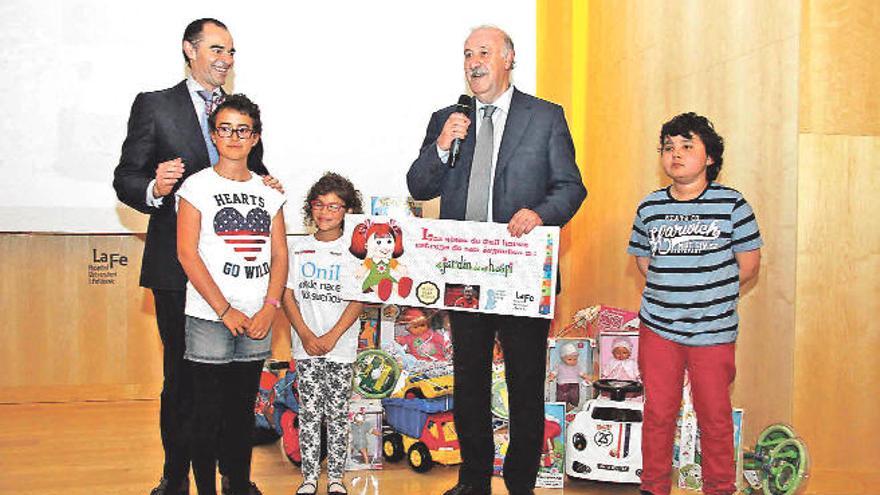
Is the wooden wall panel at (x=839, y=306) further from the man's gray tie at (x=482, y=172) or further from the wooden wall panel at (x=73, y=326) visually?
the wooden wall panel at (x=73, y=326)

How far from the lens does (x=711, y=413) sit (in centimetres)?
307

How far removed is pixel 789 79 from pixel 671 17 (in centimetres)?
96

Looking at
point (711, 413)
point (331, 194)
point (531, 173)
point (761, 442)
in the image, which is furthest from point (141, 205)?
point (761, 442)

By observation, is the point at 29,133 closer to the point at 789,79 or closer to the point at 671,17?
the point at 671,17

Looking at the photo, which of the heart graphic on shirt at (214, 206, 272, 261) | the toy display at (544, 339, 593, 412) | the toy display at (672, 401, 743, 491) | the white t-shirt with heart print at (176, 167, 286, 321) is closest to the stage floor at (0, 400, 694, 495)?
the toy display at (672, 401, 743, 491)

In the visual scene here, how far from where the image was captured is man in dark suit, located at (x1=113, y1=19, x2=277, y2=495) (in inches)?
117

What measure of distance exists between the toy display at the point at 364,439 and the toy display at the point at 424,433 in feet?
0.26

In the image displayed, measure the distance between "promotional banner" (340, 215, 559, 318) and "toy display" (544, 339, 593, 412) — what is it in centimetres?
107

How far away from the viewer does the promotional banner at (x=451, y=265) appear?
2949 mm

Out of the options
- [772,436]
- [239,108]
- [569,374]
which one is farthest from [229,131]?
[772,436]

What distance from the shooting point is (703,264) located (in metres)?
3.04

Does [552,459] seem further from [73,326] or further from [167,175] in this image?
[73,326]

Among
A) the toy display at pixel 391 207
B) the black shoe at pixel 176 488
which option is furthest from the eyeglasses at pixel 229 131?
the toy display at pixel 391 207

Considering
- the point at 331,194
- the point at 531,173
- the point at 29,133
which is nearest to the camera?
the point at 531,173
